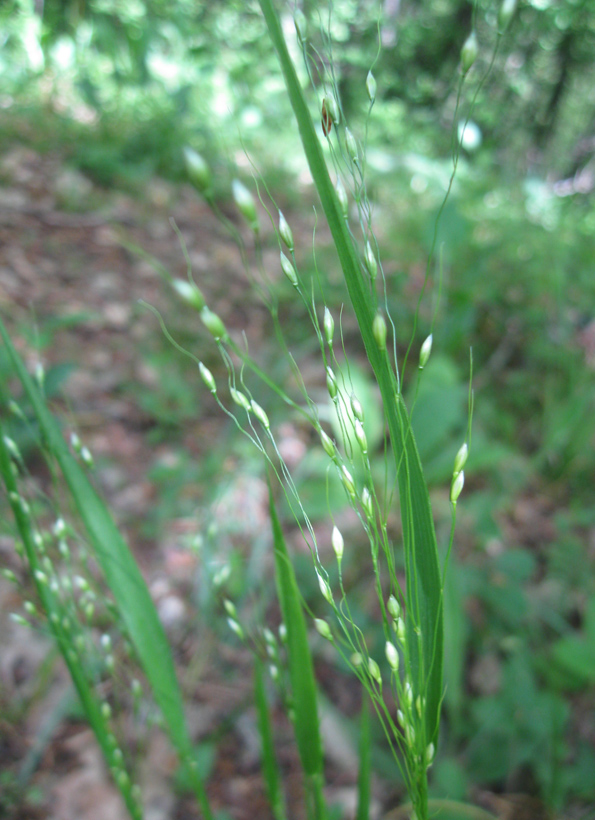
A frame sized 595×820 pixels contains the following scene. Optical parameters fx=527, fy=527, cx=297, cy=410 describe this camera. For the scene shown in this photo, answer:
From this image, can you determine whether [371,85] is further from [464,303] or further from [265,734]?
[464,303]

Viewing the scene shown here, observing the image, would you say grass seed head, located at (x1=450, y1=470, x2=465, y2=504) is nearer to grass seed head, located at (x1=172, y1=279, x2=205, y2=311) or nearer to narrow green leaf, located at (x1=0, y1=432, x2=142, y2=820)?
grass seed head, located at (x1=172, y1=279, x2=205, y2=311)

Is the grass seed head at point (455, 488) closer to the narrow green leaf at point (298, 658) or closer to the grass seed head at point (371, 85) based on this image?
the narrow green leaf at point (298, 658)

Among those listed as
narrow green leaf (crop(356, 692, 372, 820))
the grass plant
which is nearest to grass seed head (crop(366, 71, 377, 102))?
the grass plant

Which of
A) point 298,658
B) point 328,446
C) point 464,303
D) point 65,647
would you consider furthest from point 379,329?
point 464,303

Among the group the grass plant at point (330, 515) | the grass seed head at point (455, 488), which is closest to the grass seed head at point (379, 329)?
the grass plant at point (330, 515)

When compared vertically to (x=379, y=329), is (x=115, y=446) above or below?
above

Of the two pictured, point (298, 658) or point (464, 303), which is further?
point (464, 303)
